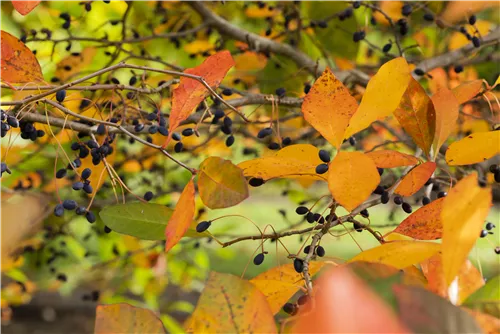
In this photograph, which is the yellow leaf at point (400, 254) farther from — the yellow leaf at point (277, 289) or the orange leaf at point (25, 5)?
the orange leaf at point (25, 5)

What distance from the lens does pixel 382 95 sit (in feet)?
2.09

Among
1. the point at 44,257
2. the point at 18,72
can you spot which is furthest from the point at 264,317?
the point at 44,257

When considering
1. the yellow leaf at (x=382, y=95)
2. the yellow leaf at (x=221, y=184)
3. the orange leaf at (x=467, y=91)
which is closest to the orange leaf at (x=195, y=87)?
the yellow leaf at (x=221, y=184)

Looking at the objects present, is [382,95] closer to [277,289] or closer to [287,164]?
[287,164]

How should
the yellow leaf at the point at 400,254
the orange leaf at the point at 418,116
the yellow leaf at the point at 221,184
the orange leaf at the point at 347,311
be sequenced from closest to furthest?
the orange leaf at the point at 347,311 → the yellow leaf at the point at 400,254 → the yellow leaf at the point at 221,184 → the orange leaf at the point at 418,116

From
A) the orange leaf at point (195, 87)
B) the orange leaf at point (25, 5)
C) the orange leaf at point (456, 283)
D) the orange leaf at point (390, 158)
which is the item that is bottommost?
the orange leaf at point (456, 283)

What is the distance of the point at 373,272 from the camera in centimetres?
49

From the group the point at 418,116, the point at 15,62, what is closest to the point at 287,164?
the point at 418,116

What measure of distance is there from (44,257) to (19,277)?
0.38 ft

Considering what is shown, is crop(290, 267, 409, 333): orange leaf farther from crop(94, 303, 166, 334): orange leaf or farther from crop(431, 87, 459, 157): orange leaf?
crop(431, 87, 459, 157): orange leaf

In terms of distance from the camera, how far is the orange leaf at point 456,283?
602 mm

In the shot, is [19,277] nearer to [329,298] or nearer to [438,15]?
[438,15]

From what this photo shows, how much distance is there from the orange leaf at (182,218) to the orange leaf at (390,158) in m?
0.21

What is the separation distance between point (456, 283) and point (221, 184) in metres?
0.27
